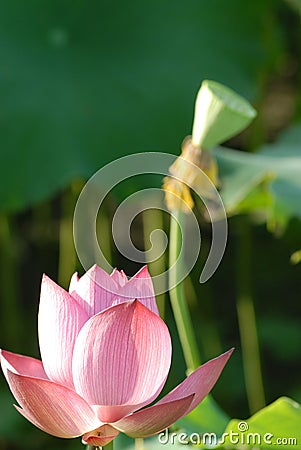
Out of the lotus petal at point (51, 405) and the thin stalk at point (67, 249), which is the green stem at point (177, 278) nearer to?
the lotus petal at point (51, 405)

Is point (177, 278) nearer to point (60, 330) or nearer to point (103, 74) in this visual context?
point (60, 330)

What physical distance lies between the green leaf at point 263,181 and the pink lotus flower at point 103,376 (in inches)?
21.2

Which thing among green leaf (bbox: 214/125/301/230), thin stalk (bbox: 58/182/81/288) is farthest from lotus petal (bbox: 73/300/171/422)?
thin stalk (bbox: 58/182/81/288)

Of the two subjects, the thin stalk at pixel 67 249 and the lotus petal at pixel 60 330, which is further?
the thin stalk at pixel 67 249

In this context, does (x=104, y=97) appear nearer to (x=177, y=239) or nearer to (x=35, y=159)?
(x=35, y=159)

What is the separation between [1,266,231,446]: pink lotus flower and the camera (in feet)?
1.20

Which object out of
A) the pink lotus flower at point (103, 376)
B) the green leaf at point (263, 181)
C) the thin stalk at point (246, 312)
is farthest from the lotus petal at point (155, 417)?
the thin stalk at point (246, 312)

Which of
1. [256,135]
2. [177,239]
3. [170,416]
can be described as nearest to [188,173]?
[177,239]

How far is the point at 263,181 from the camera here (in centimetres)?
105

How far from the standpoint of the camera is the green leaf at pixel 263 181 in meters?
0.91

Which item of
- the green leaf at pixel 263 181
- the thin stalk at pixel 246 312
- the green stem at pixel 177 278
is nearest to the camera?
the green stem at pixel 177 278

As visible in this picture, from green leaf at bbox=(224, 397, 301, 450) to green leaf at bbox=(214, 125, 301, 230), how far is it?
40 cm

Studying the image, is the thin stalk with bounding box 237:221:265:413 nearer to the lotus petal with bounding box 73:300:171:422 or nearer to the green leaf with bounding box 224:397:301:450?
the green leaf with bounding box 224:397:301:450

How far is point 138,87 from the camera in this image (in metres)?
1.33
